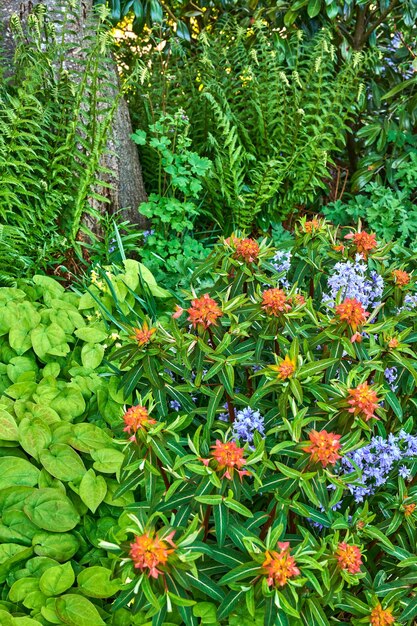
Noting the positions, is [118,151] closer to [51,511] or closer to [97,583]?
[51,511]

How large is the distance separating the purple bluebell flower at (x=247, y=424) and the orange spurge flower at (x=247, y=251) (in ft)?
1.78

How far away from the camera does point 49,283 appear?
9.12ft

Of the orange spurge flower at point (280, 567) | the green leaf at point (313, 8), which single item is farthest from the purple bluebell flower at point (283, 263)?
the green leaf at point (313, 8)

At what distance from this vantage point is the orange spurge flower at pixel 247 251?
2084 mm

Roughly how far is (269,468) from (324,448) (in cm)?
40

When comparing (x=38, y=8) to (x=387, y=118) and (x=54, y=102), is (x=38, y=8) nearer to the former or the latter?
(x=54, y=102)

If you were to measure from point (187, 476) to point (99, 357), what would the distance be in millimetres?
914

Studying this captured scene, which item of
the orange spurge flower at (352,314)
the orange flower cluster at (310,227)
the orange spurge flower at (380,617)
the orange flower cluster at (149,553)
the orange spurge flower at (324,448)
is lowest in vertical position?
the orange spurge flower at (380,617)

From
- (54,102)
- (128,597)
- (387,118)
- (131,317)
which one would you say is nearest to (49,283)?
(131,317)

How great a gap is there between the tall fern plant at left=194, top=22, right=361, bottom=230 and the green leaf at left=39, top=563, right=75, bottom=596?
215 cm

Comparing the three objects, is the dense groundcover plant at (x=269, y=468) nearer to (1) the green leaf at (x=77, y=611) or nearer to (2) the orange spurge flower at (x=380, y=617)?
(2) the orange spurge flower at (x=380, y=617)

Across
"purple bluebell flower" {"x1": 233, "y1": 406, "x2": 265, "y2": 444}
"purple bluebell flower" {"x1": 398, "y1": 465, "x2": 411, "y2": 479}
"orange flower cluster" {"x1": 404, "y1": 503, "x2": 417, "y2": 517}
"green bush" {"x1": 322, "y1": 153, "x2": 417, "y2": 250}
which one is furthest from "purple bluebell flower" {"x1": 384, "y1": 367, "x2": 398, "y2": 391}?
"green bush" {"x1": 322, "y1": 153, "x2": 417, "y2": 250}

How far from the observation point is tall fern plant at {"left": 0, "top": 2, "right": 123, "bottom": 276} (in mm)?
2740

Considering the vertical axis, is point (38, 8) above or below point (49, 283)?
above
